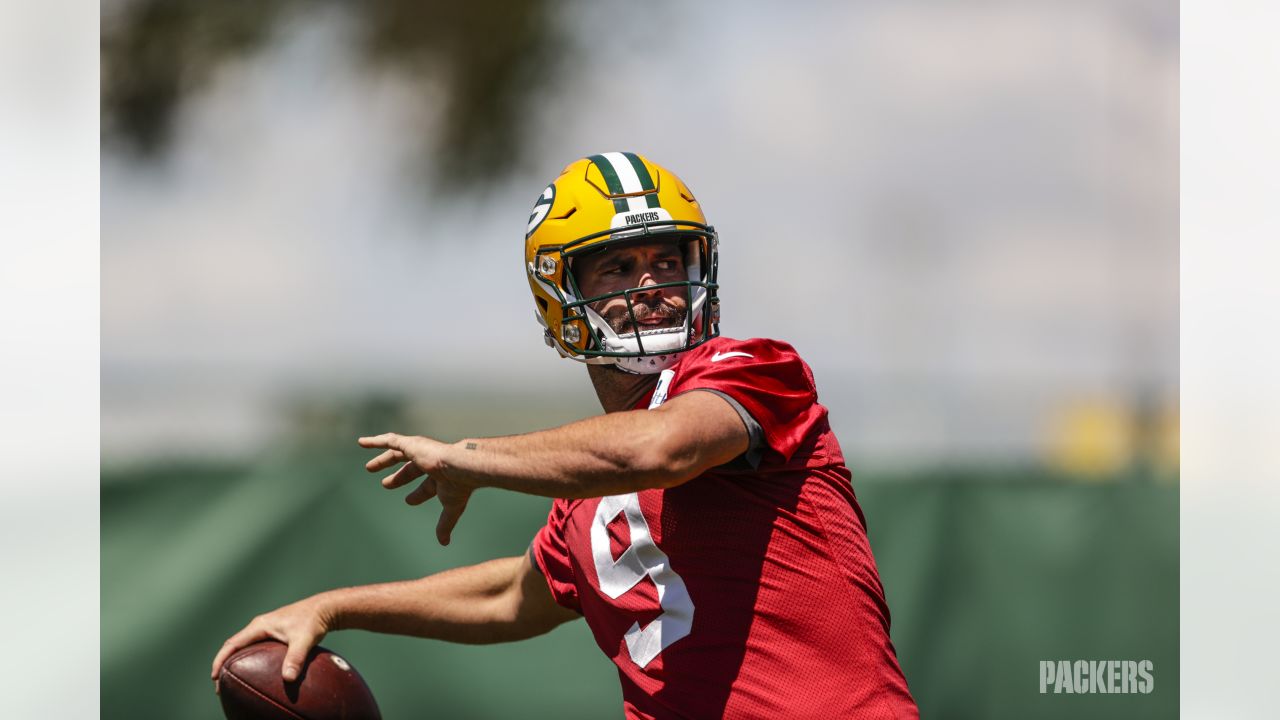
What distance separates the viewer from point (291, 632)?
334 centimetres

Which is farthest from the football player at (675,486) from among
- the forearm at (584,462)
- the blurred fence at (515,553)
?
the blurred fence at (515,553)

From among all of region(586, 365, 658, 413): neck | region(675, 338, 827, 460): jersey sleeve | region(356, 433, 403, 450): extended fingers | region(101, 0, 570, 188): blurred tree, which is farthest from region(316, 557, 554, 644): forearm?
region(101, 0, 570, 188): blurred tree

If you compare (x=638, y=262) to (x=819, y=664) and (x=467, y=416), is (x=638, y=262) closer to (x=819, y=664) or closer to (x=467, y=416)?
(x=819, y=664)

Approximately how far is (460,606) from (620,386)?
989 millimetres

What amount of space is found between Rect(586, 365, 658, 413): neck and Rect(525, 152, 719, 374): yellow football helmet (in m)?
0.05

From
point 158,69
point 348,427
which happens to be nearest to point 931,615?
point 348,427

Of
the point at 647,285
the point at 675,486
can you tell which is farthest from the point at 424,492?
the point at 647,285

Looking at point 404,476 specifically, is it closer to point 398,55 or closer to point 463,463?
point 463,463

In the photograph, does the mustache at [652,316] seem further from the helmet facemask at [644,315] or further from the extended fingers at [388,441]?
the extended fingers at [388,441]

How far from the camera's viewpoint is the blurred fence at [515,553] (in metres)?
5.00

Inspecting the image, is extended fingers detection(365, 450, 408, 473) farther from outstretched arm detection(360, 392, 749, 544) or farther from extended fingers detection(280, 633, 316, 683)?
extended fingers detection(280, 633, 316, 683)

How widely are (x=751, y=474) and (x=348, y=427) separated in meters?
2.90

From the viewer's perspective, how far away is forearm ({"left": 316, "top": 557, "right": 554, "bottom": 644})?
141 inches

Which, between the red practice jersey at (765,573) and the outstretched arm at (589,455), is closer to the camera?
the outstretched arm at (589,455)
